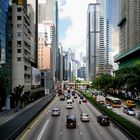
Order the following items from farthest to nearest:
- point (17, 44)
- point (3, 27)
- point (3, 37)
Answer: point (17, 44), point (3, 37), point (3, 27)

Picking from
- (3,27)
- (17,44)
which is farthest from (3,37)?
(17,44)

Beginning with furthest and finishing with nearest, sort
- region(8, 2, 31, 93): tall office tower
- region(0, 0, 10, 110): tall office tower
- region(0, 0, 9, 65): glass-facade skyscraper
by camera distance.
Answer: region(8, 2, 31, 93): tall office tower, region(0, 0, 9, 65): glass-facade skyscraper, region(0, 0, 10, 110): tall office tower

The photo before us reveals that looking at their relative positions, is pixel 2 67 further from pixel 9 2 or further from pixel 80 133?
pixel 80 133

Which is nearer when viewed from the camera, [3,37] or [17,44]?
[3,37]

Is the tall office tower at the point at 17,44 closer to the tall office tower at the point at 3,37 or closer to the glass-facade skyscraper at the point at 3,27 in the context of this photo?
the tall office tower at the point at 3,37

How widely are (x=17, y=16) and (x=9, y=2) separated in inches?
254

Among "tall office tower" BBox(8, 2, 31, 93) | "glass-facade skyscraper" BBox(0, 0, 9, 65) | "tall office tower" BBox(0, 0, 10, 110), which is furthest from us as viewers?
"tall office tower" BBox(8, 2, 31, 93)

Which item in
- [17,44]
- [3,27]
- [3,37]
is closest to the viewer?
[3,27]

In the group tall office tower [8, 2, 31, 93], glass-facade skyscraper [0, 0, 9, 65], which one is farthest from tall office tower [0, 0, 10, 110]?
tall office tower [8, 2, 31, 93]

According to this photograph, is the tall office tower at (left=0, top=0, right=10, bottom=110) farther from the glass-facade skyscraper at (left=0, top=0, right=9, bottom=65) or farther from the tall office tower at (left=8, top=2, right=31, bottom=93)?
the tall office tower at (left=8, top=2, right=31, bottom=93)

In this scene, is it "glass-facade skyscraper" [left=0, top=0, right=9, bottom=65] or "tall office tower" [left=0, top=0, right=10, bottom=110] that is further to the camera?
"glass-facade skyscraper" [left=0, top=0, right=9, bottom=65]

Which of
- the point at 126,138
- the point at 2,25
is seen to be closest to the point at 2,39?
the point at 2,25

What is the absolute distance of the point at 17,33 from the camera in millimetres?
94500

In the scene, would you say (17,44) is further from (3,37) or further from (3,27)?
(3,27)
